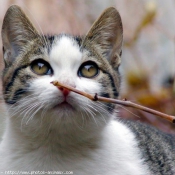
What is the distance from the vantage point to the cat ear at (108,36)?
3.38 m

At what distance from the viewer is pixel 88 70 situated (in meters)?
3.14

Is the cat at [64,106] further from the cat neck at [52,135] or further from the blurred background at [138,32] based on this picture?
the blurred background at [138,32]

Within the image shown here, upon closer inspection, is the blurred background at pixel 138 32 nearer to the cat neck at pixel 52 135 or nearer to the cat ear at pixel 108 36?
the cat ear at pixel 108 36

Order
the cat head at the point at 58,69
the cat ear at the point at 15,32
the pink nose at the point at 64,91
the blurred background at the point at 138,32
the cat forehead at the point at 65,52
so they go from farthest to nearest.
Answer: the blurred background at the point at 138,32, the cat ear at the point at 15,32, the cat forehead at the point at 65,52, the cat head at the point at 58,69, the pink nose at the point at 64,91

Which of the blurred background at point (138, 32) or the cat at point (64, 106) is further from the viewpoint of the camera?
the blurred background at point (138, 32)

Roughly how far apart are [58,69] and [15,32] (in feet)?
1.85

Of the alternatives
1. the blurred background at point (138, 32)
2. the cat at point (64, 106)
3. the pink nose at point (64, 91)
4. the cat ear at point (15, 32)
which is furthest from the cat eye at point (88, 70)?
the blurred background at point (138, 32)

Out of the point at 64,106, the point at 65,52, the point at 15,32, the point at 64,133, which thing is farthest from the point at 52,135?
the point at 15,32

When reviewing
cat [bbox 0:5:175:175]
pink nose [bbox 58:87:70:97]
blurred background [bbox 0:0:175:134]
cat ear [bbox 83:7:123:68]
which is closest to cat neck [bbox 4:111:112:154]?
cat [bbox 0:5:175:175]

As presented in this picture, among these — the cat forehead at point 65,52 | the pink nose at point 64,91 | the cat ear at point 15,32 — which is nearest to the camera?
the pink nose at point 64,91

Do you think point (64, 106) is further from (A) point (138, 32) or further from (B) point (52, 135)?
(A) point (138, 32)

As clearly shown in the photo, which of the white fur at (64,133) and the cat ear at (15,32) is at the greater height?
the cat ear at (15,32)

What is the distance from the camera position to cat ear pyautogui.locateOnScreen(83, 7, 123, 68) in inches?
133

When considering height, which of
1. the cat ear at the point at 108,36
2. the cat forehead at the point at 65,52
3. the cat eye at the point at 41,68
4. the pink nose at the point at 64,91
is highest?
the cat ear at the point at 108,36
